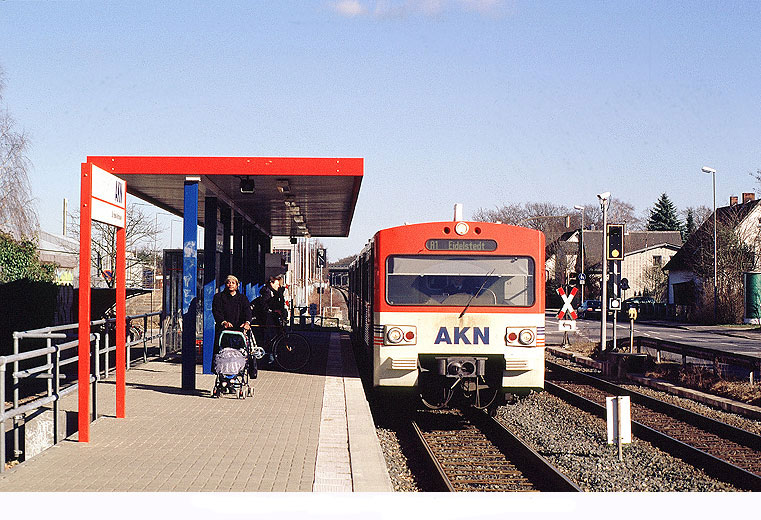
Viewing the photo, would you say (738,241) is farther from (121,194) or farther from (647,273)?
(121,194)

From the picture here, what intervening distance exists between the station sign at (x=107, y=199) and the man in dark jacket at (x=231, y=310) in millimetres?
3238

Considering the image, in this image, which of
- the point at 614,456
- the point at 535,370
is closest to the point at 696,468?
the point at 614,456

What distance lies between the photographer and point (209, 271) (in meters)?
15.2

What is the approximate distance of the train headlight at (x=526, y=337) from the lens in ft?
40.2

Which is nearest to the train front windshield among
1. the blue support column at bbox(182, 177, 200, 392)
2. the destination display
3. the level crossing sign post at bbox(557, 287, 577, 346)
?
the destination display

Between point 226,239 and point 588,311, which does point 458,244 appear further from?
point 588,311

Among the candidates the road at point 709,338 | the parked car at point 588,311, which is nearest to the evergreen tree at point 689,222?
the parked car at point 588,311

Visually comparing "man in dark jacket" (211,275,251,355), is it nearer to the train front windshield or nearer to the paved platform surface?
the paved platform surface

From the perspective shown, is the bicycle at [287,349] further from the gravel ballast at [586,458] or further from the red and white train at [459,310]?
the red and white train at [459,310]

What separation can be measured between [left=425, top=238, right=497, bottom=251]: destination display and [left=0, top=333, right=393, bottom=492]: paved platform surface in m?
2.42

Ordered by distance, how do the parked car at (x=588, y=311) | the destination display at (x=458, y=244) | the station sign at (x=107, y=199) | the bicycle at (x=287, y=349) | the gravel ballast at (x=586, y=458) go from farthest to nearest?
the parked car at (x=588, y=311) → the bicycle at (x=287, y=349) → the destination display at (x=458, y=244) → the gravel ballast at (x=586, y=458) → the station sign at (x=107, y=199)

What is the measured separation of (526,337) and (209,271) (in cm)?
584

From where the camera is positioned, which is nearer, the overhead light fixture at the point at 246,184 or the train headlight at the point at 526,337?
the train headlight at the point at 526,337
